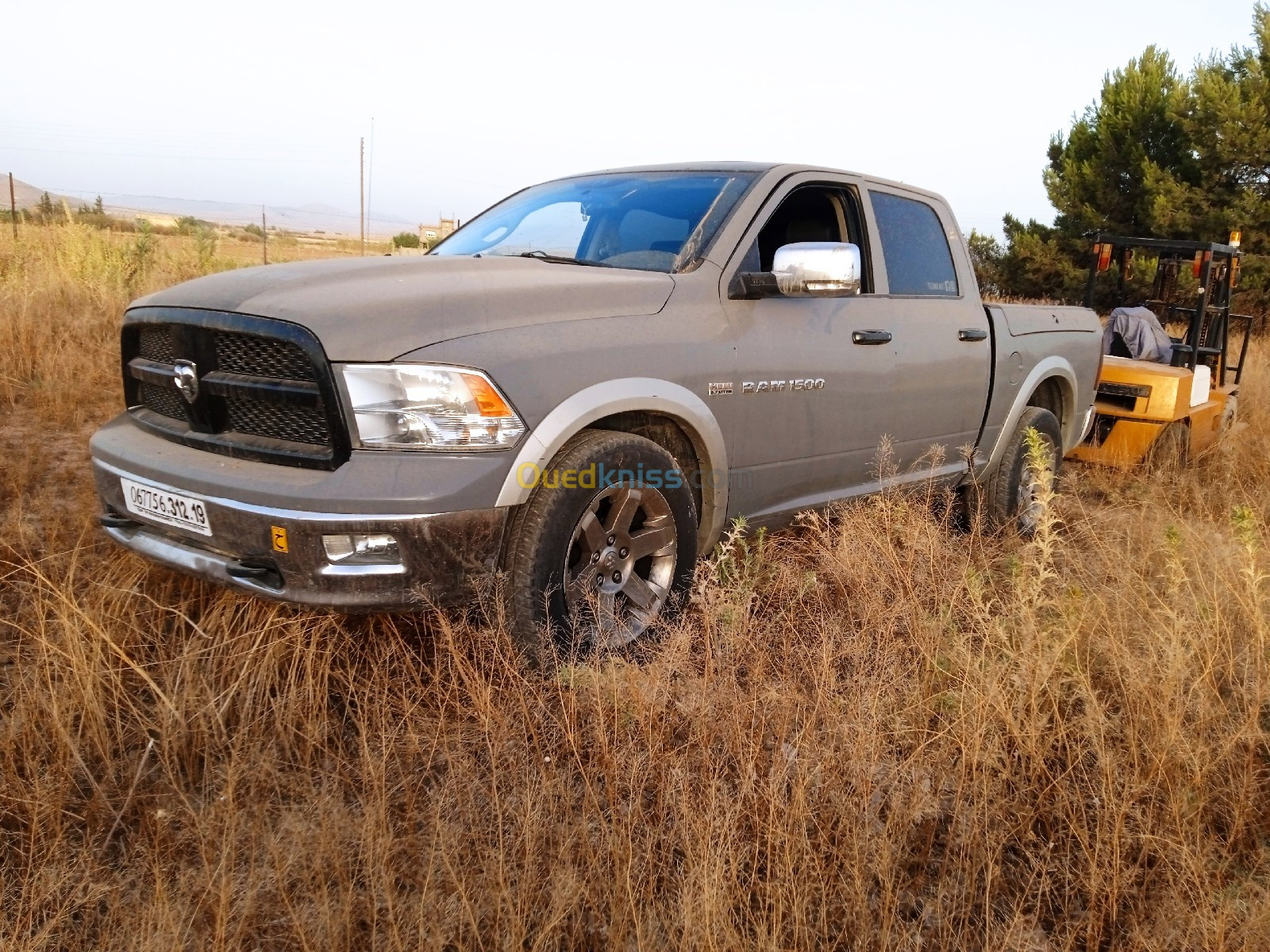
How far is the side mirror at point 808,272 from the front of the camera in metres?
3.23

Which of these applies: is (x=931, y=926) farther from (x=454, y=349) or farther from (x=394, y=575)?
(x=454, y=349)

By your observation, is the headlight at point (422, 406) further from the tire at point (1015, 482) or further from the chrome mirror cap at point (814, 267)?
the tire at point (1015, 482)

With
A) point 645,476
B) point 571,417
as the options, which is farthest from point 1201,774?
point 571,417

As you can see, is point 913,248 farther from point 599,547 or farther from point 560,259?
point 599,547

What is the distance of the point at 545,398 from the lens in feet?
8.77

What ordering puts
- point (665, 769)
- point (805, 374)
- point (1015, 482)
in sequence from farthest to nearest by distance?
1. point (1015, 482)
2. point (805, 374)
3. point (665, 769)

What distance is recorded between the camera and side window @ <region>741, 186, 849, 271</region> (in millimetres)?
3826

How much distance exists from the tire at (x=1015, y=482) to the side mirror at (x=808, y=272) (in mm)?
2021

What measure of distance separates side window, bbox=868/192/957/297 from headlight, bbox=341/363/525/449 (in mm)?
2330

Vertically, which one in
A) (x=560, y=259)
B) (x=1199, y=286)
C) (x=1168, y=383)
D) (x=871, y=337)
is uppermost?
(x=1199, y=286)

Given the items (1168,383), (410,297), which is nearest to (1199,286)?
(1168,383)

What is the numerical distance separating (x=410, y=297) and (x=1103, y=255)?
675 cm

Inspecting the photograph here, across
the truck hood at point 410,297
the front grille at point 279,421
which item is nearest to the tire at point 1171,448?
the truck hood at point 410,297

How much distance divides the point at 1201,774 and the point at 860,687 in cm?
85
